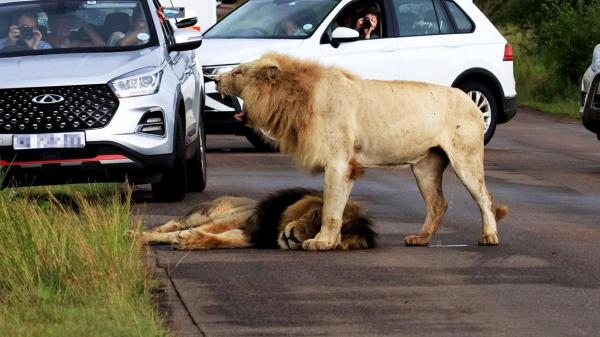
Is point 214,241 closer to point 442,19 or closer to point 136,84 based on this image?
point 136,84

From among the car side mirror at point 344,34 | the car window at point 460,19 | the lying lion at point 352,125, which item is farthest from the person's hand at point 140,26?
the car window at point 460,19

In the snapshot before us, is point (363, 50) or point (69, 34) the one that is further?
point (363, 50)

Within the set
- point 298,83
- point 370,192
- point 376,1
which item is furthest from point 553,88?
point 298,83

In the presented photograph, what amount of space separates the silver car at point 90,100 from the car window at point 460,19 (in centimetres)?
661

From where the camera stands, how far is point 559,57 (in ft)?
96.5

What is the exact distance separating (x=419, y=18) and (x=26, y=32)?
281 inches

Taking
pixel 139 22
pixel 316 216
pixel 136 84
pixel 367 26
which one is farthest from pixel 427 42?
pixel 316 216

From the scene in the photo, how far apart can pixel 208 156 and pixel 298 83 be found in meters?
7.92

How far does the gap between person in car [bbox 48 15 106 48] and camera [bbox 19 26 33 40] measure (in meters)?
0.16

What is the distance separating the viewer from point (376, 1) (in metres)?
19.3

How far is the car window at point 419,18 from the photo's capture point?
63.9 feet

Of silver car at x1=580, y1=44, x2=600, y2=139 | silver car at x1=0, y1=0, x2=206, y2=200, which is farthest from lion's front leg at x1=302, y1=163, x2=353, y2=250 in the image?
silver car at x1=580, y1=44, x2=600, y2=139

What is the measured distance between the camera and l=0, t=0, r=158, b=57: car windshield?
13.5 metres

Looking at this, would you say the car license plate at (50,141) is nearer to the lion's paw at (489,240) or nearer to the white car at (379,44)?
the lion's paw at (489,240)
